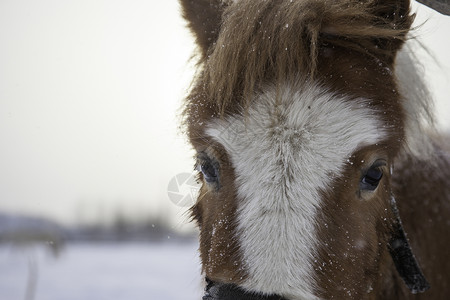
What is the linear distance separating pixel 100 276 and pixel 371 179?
1585cm

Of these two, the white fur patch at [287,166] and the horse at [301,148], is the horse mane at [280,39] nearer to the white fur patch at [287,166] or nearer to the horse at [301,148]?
the horse at [301,148]

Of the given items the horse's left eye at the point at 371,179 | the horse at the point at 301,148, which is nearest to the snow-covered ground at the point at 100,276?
the horse at the point at 301,148

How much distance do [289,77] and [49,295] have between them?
1208 centimetres

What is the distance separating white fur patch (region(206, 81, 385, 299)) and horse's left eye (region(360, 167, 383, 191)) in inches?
5.9

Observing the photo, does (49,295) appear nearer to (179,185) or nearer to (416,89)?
(179,185)

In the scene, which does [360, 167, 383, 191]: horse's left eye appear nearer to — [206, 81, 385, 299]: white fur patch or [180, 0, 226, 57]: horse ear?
[206, 81, 385, 299]: white fur patch

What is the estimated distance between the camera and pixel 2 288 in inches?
539

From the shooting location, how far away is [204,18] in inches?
114

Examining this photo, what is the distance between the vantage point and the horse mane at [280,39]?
224 centimetres

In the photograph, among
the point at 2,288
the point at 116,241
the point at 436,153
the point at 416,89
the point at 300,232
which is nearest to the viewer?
the point at 300,232

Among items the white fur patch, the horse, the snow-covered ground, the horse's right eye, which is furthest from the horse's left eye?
the snow-covered ground

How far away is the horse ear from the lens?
286 centimetres

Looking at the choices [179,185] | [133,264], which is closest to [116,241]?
[133,264]

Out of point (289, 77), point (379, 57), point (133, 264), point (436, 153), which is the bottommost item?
point (133, 264)
